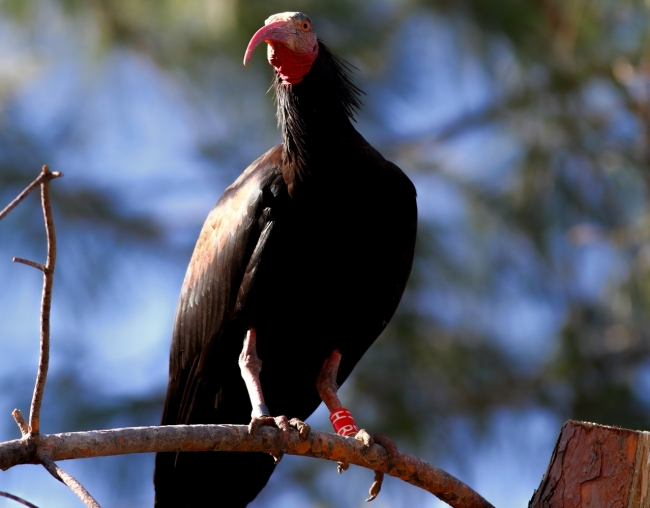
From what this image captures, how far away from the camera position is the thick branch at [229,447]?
1677 mm

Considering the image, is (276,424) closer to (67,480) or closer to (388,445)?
(388,445)

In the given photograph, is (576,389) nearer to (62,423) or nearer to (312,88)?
(62,423)

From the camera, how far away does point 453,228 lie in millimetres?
6543

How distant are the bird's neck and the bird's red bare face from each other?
0.08 feet

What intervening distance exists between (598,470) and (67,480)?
1.16m

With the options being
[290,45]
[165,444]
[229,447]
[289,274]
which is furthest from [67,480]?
[290,45]

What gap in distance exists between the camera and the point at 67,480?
1.60 metres

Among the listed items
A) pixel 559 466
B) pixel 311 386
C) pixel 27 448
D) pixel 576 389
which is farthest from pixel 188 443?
pixel 576 389

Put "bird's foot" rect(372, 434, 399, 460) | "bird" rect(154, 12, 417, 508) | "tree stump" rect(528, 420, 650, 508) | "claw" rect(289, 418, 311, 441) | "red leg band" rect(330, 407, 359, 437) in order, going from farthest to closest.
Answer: "red leg band" rect(330, 407, 359, 437) < "bird" rect(154, 12, 417, 508) < "bird's foot" rect(372, 434, 399, 460) < "claw" rect(289, 418, 311, 441) < "tree stump" rect(528, 420, 650, 508)

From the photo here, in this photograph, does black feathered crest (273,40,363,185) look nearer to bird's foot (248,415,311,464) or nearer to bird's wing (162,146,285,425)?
bird's wing (162,146,285,425)

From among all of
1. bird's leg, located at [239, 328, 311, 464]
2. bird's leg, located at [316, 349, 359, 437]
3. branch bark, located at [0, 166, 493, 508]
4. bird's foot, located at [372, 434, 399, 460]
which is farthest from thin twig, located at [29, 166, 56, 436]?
bird's leg, located at [316, 349, 359, 437]

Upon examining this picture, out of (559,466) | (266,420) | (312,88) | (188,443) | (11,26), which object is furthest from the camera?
(11,26)

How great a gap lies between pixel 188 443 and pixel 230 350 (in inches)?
36.6

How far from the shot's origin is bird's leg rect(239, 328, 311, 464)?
7.50 ft
